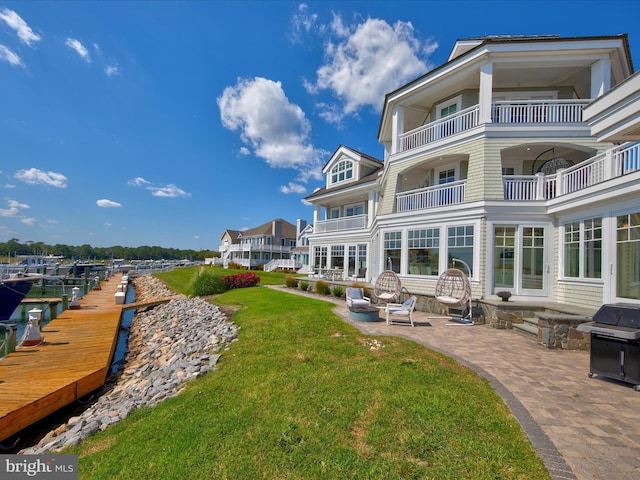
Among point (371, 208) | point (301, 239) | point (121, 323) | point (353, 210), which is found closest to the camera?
point (121, 323)

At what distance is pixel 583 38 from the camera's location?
32.4 feet

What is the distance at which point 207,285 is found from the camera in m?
16.9

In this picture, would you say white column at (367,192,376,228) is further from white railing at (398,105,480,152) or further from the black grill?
the black grill

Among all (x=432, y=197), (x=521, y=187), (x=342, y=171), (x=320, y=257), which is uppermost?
(x=342, y=171)

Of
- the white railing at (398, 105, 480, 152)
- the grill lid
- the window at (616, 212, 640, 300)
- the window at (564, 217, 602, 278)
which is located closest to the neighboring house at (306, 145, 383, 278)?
the white railing at (398, 105, 480, 152)

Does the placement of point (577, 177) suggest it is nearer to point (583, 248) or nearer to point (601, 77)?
point (583, 248)

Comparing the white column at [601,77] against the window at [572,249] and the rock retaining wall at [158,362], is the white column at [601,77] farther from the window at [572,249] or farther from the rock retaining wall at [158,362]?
the rock retaining wall at [158,362]

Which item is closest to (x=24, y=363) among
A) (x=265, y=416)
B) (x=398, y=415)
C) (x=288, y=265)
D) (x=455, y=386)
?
(x=265, y=416)

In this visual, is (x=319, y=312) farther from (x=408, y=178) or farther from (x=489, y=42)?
(x=489, y=42)

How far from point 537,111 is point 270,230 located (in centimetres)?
4255

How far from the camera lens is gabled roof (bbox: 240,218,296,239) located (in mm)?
49272

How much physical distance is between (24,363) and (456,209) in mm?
14089

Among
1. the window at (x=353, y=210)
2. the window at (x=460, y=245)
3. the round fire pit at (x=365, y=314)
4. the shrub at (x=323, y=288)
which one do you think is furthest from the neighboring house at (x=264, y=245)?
the round fire pit at (x=365, y=314)

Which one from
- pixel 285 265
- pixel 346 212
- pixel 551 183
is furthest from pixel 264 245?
pixel 551 183
